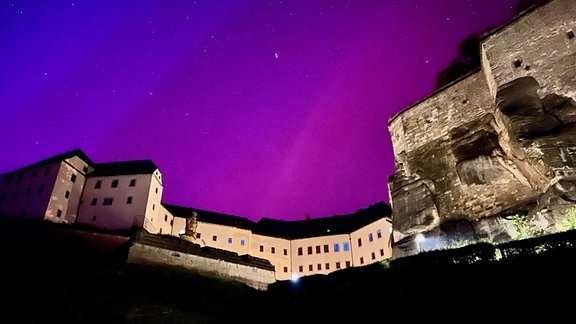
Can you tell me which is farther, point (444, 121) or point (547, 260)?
point (444, 121)

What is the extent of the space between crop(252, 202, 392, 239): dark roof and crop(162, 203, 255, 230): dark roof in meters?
1.89

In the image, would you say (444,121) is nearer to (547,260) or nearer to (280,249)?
(547,260)

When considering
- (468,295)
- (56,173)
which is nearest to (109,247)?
(56,173)

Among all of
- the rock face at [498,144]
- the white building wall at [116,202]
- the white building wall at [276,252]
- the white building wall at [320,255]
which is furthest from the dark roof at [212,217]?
the rock face at [498,144]

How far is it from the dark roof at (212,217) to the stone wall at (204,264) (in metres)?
18.9

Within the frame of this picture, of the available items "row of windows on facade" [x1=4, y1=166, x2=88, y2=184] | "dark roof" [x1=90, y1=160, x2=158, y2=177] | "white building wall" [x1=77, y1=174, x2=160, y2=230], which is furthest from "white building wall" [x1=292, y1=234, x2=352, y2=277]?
"row of windows on facade" [x1=4, y1=166, x2=88, y2=184]

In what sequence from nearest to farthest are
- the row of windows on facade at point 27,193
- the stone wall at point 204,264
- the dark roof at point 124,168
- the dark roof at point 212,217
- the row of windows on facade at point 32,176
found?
the stone wall at point 204,264
the row of windows on facade at point 27,193
the row of windows on facade at point 32,176
the dark roof at point 124,168
the dark roof at point 212,217

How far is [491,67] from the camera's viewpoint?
2270 cm

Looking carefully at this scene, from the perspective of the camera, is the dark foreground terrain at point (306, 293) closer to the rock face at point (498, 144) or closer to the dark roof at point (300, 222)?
the rock face at point (498, 144)

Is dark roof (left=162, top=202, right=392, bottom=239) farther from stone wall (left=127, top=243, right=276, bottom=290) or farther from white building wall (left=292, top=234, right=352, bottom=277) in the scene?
stone wall (left=127, top=243, right=276, bottom=290)

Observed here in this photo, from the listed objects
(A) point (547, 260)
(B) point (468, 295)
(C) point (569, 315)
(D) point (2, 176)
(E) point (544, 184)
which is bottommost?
(C) point (569, 315)

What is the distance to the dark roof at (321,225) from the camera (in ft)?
184

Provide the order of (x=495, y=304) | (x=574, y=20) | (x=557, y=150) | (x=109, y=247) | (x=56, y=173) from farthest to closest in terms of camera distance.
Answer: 1. (x=56, y=173)
2. (x=109, y=247)
3. (x=574, y=20)
4. (x=557, y=150)
5. (x=495, y=304)

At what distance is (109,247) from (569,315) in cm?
3048
